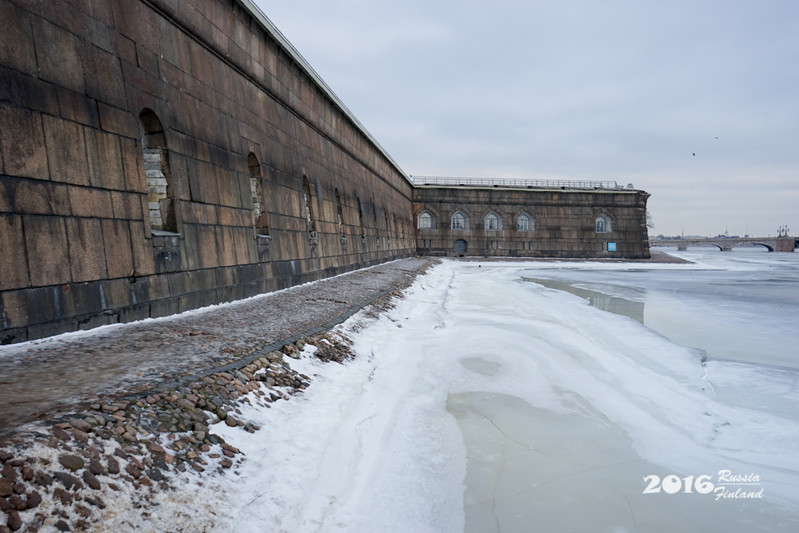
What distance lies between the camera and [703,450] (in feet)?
14.3

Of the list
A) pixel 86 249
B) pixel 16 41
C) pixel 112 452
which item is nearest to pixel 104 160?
pixel 86 249

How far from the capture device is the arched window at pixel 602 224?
4272 centimetres

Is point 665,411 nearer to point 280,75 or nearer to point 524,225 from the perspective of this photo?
point 280,75

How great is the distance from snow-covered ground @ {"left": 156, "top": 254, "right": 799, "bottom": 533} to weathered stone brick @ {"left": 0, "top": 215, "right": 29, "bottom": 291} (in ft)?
9.72

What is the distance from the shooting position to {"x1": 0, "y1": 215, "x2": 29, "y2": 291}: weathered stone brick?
15.2ft

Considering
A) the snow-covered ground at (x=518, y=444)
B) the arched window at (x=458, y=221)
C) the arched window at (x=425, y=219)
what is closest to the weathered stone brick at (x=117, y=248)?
the snow-covered ground at (x=518, y=444)

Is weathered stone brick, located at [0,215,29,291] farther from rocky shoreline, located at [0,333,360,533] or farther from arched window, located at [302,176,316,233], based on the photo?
arched window, located at [302,176,316,233]

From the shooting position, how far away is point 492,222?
139 feet

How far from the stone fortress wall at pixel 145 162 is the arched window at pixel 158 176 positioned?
18 millimetres

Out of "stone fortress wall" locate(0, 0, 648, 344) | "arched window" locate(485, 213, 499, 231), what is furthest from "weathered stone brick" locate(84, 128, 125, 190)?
"arched window" locate(485, 213, 499, 231)

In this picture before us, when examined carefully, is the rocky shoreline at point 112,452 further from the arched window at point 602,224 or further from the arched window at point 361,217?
the arched window at point 602,224

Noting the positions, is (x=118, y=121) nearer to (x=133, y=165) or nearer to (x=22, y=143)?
(x=133, y=165)

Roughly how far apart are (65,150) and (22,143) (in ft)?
1.72

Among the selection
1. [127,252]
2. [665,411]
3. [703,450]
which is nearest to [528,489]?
[703,450]
